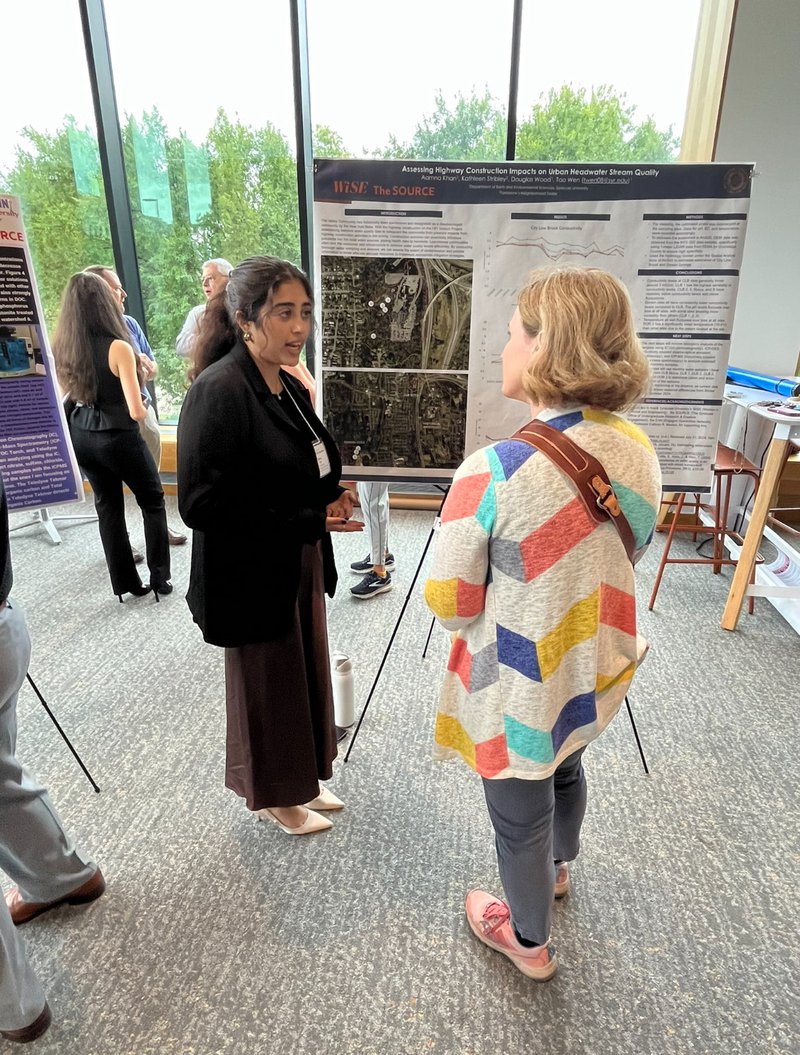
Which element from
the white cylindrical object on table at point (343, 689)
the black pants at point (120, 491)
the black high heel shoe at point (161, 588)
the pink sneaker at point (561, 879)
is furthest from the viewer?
the black high heel shoe at point (161, 588)

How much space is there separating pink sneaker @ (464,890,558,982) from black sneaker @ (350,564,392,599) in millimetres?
1741

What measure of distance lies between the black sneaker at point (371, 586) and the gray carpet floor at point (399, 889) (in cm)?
59

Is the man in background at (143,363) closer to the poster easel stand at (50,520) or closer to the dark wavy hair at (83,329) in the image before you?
the dark wavy hair at (83,329)

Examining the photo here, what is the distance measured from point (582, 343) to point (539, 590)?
375 mm

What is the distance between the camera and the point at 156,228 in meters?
4.28

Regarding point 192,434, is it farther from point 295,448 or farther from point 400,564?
point 400,564

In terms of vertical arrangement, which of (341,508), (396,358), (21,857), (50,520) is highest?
(396,358)

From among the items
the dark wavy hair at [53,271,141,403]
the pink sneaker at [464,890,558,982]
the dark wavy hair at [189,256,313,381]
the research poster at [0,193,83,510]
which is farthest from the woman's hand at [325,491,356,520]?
the dark wavy hair at [53,271,141,403]

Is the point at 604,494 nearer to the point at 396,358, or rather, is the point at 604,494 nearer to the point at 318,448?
the point at 318,448

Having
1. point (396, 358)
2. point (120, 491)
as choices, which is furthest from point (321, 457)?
point (120, 491)

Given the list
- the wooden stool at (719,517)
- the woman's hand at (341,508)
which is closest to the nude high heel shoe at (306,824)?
the woman's hand at (341,508)

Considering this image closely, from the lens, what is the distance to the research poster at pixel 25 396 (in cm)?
207

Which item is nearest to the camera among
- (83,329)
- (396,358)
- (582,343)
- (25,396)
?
(582,343)

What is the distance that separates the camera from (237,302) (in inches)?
51.4
